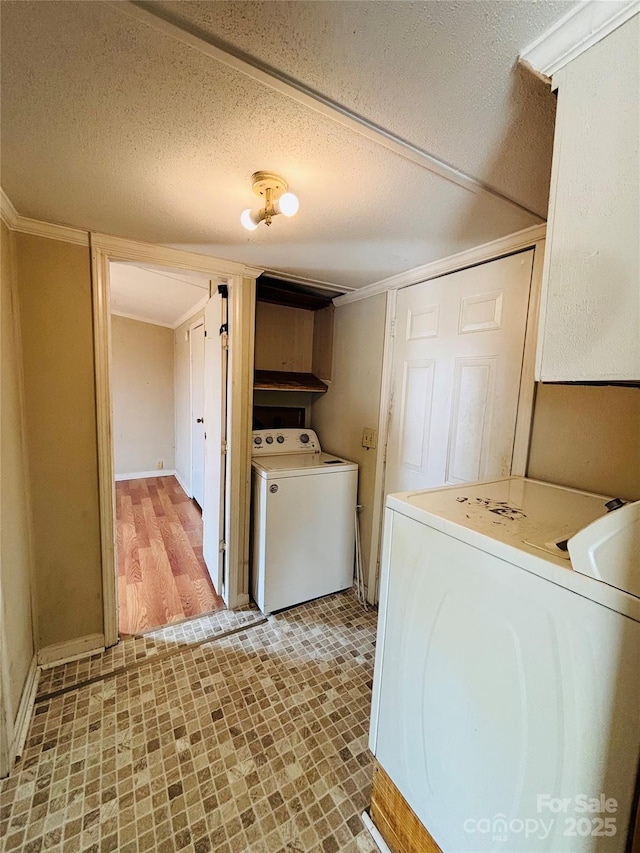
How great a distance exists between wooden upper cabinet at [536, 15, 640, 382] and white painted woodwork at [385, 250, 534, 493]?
839 mm

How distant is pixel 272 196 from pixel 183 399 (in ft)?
11.9

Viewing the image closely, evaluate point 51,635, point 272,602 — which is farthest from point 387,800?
point 51,635

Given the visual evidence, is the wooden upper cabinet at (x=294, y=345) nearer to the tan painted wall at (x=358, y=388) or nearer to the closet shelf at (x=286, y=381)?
the closet shelf at (x=286, y=381)

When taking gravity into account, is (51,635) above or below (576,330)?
below

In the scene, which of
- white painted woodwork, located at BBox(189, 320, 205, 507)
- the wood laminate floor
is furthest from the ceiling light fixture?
white painted woodwork, located at BBox(189, 320, 205, 507)

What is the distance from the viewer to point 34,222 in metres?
1.44

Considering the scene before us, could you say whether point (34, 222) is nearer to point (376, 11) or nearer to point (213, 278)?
point (213, 278)

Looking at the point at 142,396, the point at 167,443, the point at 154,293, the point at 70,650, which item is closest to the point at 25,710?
the point at 70,650

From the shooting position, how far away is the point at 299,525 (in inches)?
82.7

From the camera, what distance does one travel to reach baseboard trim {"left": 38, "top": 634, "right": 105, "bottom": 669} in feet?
5.39

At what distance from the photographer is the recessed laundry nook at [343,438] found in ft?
1.98

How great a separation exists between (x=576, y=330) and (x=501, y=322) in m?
0.96

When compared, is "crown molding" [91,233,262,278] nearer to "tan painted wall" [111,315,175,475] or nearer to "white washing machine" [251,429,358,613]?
"white washing machine" [251,429,358,613]

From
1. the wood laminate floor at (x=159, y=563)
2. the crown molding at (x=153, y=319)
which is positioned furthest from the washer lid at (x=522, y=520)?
the crown molding at (x=153, y=319)
